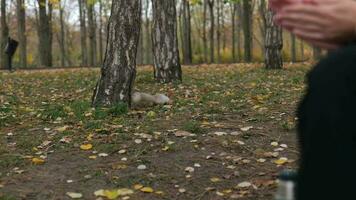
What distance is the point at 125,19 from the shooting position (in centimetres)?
895

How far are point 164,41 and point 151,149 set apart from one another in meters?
7.97

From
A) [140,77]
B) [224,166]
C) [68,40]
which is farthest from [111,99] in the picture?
[68,40]

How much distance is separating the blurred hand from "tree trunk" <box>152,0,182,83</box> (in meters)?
12.4

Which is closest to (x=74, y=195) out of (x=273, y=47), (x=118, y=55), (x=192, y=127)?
(x=192, y=127)

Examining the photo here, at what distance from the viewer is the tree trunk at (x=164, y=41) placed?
13836 mm

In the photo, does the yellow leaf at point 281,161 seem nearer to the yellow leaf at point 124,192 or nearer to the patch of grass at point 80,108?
the yellow leaf at point 124,192

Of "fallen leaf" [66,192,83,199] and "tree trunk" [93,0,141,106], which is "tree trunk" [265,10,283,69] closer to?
"tree trunk" [93,0,141,106]

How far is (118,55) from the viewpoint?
895 centimetres

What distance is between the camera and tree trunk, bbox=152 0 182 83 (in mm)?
13836

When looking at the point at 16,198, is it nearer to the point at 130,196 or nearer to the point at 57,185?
the point at 57,185

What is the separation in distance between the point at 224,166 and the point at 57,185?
1640 millimetres

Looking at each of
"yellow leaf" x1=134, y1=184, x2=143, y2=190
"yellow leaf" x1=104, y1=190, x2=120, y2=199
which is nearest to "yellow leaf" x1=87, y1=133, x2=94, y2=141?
"yellow leaf" x1=134, y1=184, x2=143, y2=190

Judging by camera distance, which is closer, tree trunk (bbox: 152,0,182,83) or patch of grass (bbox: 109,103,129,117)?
patch of grass (bbox: 109,103,129,117)

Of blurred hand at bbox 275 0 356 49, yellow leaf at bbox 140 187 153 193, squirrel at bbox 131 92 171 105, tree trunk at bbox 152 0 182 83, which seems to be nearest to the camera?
blurred hand at bbox 275 0 356 49
